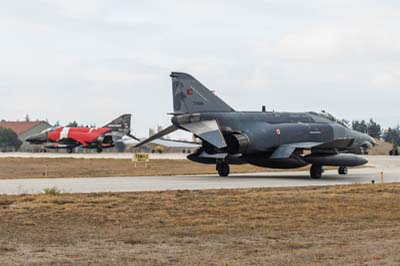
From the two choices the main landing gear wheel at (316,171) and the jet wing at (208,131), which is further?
the main landing gear wheel at (316,171)

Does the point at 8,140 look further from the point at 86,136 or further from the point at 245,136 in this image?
the point at 245,136

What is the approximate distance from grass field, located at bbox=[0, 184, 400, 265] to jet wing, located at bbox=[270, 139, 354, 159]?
403 inches

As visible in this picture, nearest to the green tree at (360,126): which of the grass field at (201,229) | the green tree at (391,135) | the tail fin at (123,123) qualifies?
the green tree at (391,135)

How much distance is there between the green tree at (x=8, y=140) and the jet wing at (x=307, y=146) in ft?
347

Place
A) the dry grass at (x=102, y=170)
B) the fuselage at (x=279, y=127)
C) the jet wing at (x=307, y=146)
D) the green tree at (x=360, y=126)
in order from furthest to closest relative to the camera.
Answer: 1. the green tree at (x=360, y=126)
2. the dry grass at (x=102, y=170)
3. the fuselage at (x=279, y=127)
4. the jet wing at (x=307, y=146)

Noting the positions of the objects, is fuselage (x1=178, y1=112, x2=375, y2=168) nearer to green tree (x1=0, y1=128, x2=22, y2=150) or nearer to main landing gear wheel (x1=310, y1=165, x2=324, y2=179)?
main landing gear wheel (x1=310, y1=165, x2=324, y2=179)

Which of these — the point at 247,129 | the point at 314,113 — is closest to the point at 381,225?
the point at 247,129

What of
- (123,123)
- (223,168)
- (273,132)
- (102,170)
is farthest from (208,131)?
(123,123)

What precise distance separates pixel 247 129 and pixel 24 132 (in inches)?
4642

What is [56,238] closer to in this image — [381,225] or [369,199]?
[381,225]

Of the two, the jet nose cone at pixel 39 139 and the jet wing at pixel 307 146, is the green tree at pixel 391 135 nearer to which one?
the jet nose cone at pixel 39 139

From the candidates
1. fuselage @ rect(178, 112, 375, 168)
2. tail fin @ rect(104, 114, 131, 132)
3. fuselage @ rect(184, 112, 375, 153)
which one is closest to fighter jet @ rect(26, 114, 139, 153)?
tail fin @ rect(104, 114, 131, 132)

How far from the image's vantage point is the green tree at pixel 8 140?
13250 cm

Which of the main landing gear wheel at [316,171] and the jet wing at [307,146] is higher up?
the jet wing at [307,146]
